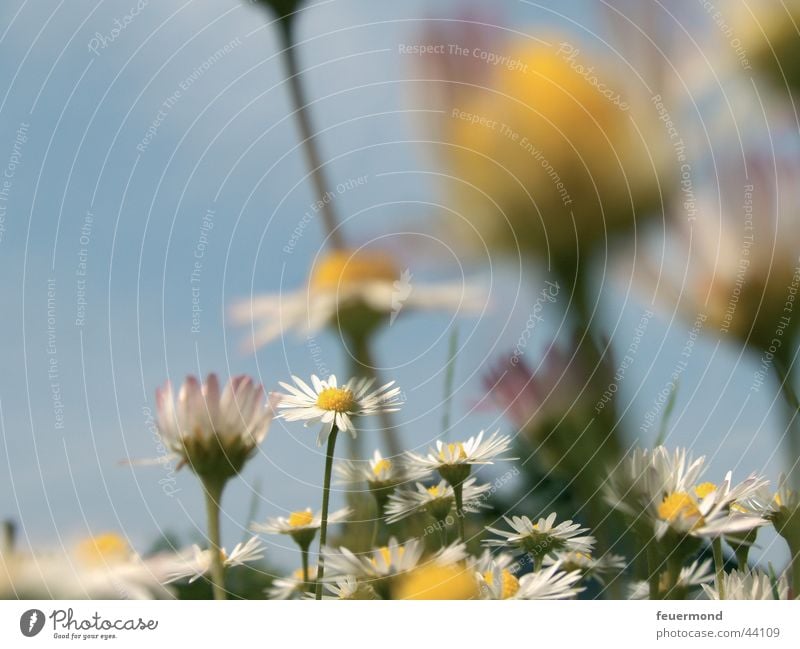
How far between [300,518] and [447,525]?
3.1 inches

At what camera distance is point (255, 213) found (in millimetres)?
501

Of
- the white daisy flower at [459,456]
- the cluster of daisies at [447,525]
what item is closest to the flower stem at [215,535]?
the cluster of daisies at [447,525]

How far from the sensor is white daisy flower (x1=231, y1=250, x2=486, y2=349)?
0.47m

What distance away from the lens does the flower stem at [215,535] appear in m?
0.45

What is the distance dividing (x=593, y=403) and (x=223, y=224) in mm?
233

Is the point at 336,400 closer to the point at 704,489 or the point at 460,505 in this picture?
the point at 460,505

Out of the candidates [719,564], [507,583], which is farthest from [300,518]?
[719,564]

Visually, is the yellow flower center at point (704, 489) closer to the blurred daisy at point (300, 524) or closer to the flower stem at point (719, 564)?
the flower stem at point (719, 564)

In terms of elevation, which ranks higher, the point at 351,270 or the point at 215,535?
the point at 351,270

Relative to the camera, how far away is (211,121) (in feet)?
1.66

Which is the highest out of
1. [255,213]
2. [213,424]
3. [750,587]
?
[255,213]

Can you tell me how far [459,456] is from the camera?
463 millimetres

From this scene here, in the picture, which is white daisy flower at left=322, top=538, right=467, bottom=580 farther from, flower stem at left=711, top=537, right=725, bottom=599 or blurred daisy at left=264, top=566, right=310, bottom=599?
flower stem at left=711, top=537, right=725, bottom=599

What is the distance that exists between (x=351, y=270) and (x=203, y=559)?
18 cm
